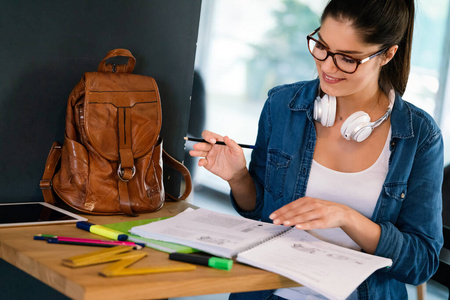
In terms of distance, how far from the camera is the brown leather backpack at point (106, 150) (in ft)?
4.73

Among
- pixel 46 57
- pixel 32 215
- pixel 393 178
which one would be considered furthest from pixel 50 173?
pixel 393 178

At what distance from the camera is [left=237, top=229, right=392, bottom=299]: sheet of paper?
97cm

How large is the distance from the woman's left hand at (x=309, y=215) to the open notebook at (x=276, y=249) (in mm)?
53

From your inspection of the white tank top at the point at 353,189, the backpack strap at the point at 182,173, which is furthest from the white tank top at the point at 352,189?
the backpack strap at the point at 182,173

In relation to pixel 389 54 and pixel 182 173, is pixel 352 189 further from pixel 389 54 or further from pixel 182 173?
pixel 182 173

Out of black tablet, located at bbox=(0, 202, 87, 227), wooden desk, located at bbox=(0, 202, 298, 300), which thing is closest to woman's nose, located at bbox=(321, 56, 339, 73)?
wooden desk, located at bbox=(0, 202, 298, 300)

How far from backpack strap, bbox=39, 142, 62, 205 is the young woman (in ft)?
1.33

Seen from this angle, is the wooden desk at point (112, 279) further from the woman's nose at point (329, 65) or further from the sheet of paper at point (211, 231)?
the woman's nose at point (329, 65)

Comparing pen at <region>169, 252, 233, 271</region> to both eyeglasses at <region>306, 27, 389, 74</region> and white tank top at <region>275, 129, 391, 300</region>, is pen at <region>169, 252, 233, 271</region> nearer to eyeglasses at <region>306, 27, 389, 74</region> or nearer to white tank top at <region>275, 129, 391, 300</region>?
white tank top at <region>275, 129, 391, 300</region>

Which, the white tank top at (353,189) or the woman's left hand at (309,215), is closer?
the woman's left hand at (309,215)

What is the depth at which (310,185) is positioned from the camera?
154cm

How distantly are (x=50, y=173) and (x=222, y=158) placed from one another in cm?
49

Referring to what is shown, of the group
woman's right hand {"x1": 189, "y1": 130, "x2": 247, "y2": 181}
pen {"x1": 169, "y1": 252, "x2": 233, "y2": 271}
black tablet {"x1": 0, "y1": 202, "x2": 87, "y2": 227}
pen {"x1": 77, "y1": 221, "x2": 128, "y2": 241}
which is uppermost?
woman's right hand {"x1": 189, "y1": 130, "x2": 247, "y2": 181}

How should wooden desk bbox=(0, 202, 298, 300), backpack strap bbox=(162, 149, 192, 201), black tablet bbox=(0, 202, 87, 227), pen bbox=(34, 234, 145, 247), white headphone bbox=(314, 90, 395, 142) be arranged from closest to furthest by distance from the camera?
wooden desk bbox=(0, 202, 298, 300) < pen bbox=(34, 234, 145, 247) < black tablet bbox=(0, 202, 87, 227) < white headphone bbox=(314, 90, 395, 142) < backpack strap bbox=(162, 149, 192, 201)
